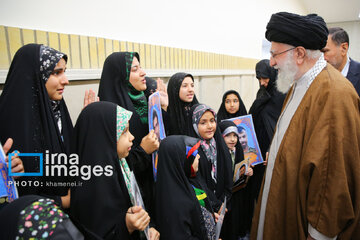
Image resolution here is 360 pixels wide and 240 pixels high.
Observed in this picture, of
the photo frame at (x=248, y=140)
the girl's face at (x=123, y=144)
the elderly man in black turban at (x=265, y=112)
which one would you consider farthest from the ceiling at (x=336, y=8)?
the girl's face at (x=123, y=144)

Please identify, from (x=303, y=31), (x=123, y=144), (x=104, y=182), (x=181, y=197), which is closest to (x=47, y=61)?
(x=123, y=144)

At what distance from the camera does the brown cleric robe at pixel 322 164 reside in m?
1.16

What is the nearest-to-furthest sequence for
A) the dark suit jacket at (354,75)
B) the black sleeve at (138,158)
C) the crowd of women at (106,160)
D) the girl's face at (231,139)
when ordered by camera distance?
the crowd of women at (106,160), the black sleeve at (138,158), the girl's face at (231,139), the dark suit jacket at (354,75)

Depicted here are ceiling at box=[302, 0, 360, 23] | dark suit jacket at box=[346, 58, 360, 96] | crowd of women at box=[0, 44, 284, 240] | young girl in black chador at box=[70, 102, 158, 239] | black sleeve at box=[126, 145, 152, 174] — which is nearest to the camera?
crowd of women at box=[0, 44, 284, 240]

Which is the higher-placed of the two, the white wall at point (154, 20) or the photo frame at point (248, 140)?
the white wall at point (154, 20)

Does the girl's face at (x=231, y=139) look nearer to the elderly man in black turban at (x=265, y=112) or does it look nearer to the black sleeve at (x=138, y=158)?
the elderly man in black turban at (x=265, y=112)

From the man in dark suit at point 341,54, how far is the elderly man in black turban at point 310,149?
5.33 ft

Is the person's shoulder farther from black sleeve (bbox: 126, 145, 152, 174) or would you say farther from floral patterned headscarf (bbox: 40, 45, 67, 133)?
floral patterned headscarf (bbox: 40, 45, 67, 133)

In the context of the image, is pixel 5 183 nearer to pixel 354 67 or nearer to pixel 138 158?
pixel 138 158

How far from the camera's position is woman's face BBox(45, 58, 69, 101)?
137cm

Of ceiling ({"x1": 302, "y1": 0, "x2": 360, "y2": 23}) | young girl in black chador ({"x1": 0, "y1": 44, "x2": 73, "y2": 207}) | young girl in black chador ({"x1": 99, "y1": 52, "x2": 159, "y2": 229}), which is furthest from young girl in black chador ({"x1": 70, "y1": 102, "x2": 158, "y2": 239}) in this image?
ceiling ({"x1": 302, "y1": 0, "x2": 360, "y2": 23})

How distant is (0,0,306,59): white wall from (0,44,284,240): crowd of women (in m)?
0.48

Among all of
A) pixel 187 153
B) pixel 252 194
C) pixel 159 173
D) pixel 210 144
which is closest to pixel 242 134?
→ pixel 210 144

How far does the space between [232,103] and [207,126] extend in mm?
1118
